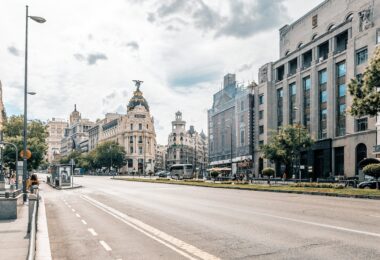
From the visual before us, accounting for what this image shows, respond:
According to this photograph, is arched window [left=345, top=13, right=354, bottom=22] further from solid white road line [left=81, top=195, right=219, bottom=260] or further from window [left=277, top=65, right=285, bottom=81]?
solid white road line [left=81, top=195, right=219, bottom=260]

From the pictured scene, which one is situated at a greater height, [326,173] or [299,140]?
[299,140]

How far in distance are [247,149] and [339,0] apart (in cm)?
3551

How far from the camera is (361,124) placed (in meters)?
52.8

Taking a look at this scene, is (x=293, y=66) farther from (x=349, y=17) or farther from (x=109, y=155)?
(x=109, y=155)

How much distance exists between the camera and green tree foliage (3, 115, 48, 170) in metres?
61.2

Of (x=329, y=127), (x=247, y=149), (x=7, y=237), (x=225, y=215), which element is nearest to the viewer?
(x=7, y=237)

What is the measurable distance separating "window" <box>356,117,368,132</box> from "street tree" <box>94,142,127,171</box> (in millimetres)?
98932

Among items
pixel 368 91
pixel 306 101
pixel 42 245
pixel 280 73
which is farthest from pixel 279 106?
pixel 42 245

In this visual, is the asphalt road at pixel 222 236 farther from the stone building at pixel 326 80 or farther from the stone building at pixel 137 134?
the stone building at pixel 137 134

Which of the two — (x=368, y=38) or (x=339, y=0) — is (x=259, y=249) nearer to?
(x=368, y=38)

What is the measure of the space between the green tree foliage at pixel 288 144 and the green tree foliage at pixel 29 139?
34427 millimetres

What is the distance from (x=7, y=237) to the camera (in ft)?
38.1

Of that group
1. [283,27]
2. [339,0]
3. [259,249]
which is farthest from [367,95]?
[283,27]

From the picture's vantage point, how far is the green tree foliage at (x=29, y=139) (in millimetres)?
61244
